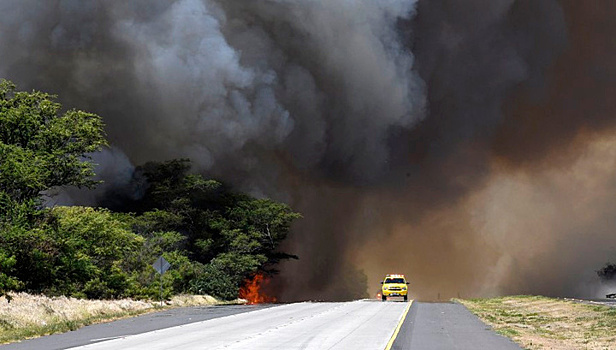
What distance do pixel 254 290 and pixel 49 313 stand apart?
50217mm

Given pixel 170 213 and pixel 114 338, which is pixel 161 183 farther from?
pixel 114 338

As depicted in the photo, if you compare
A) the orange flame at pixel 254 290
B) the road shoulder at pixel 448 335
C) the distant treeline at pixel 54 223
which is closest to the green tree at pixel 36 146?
the distant treeline at pixel 54 223

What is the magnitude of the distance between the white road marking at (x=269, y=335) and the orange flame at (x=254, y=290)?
47061mm

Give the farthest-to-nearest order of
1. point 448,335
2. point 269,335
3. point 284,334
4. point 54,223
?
A: 1. point 54,223
2. point 448,335
3. point 284,334
4. point 269,335

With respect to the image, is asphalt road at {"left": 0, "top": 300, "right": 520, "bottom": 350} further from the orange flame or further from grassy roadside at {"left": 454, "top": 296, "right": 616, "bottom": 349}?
the orange flame

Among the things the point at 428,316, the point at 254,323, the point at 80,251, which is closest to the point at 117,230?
the point at 80,251

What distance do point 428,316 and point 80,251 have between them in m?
21.8

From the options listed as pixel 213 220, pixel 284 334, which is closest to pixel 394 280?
pixel 213 220

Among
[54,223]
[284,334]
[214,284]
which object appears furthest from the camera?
[214,284]

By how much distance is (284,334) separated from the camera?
24578mm

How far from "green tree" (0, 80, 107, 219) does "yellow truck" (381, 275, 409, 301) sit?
25.5 meters

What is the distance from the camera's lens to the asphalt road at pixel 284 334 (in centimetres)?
2091

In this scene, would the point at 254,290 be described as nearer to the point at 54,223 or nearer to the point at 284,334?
the point at 54,223

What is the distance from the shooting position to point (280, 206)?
83.8 metres
